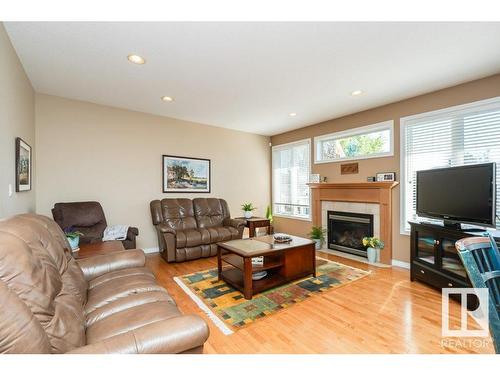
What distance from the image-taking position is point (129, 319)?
1276mm

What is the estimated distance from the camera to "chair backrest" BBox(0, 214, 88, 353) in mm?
746

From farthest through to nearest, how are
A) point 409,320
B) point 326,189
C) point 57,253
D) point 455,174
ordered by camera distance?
point 326,189
point 455,174
point 409,320
point 57,253

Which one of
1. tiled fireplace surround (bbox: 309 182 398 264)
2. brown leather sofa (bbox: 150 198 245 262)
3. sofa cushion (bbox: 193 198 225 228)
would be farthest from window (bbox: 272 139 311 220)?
sofa cushion (bbox: 193 198 225 228)

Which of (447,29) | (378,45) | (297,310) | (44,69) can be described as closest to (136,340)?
(297,310)

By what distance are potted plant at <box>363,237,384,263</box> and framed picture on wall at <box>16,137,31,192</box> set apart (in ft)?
14.9

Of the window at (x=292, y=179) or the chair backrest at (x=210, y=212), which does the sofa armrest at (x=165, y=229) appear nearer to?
the chair backrest at (x=210, y=212)

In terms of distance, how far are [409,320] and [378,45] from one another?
8.33 ft

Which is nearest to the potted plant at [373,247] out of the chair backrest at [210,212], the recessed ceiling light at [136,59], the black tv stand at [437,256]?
the black tv stand at [437,256]

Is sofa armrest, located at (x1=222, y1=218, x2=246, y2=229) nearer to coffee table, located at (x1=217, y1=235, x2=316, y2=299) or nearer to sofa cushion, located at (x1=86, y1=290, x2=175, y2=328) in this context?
coffee table, located at (x1=217, y1=235, x2=316, y2=299)

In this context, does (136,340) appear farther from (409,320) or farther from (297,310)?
(409,320)

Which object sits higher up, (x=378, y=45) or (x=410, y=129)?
(x=378, y=45)

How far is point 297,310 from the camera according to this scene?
2.27 meters

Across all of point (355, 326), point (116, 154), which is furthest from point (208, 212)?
point (355, 326)

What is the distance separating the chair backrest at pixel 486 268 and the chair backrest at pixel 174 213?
3770mm
